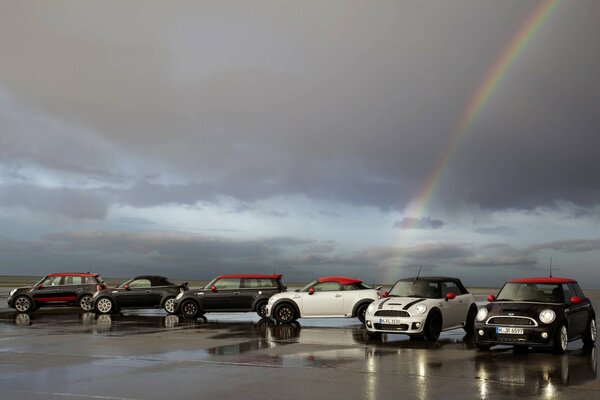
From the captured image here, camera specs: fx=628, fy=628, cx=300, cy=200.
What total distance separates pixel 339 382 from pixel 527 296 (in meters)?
6.75

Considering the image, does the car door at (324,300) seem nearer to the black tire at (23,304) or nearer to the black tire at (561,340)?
the black tire at (561,340)

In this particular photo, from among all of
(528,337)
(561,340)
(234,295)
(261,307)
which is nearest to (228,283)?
(234,295)

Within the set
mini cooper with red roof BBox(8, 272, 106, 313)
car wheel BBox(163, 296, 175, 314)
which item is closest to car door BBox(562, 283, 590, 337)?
car wheel BBox(163, 296, 175, 314)

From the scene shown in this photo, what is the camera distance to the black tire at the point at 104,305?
87.5 feet

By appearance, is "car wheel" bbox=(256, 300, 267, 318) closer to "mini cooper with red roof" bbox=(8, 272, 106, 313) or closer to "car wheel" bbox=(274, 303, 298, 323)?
"car wheel" bbox=(274, 303, 298, 323)

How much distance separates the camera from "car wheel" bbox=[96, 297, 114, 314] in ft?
87.5

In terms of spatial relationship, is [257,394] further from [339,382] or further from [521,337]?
[521,337]

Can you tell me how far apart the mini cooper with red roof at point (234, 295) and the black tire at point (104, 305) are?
4231mm

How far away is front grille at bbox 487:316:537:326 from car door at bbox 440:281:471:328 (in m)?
2.78

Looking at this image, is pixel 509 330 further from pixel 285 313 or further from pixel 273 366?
pixel 285 313

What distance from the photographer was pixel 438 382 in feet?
32.3

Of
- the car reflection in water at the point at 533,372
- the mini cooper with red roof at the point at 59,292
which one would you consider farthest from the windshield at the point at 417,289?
the mini cooper with red roof at the point at 59,292

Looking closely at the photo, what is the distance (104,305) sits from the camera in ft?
87.6

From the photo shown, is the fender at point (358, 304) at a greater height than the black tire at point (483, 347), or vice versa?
the fender at point (358, 304)
